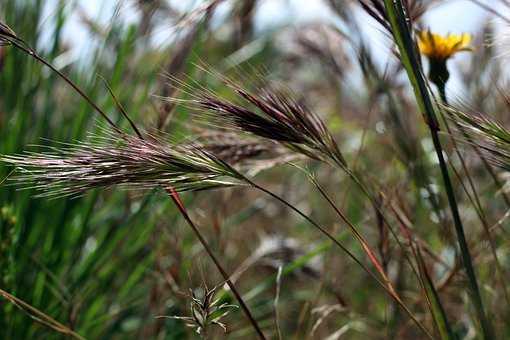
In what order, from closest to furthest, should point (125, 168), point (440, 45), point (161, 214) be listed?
point (125, 168) < point (440, 45) < point (161, 214)

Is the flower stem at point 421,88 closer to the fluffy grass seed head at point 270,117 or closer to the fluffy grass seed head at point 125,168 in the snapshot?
the fluffy grass seed head at point 270,117

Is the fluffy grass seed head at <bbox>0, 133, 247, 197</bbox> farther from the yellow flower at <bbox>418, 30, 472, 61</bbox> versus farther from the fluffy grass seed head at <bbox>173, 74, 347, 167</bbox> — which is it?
the yellow flower at <bbox>418, 30, 472, 61</bbox>

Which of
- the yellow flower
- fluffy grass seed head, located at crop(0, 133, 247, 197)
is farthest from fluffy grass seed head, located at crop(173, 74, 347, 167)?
the yellow flower

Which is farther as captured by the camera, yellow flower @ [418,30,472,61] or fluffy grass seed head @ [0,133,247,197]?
yellow flower @ [418,30,472,61]

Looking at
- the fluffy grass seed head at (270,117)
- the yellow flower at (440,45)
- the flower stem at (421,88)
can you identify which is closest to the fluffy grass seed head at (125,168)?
the fluffy grass seed head at (270,117)

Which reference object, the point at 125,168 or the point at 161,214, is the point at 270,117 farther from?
the point at 161,214

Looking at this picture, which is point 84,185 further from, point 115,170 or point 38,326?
point 38,326

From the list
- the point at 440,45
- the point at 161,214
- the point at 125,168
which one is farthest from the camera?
the point at 161,214

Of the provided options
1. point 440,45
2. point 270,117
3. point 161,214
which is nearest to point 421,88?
→ point 270,117
